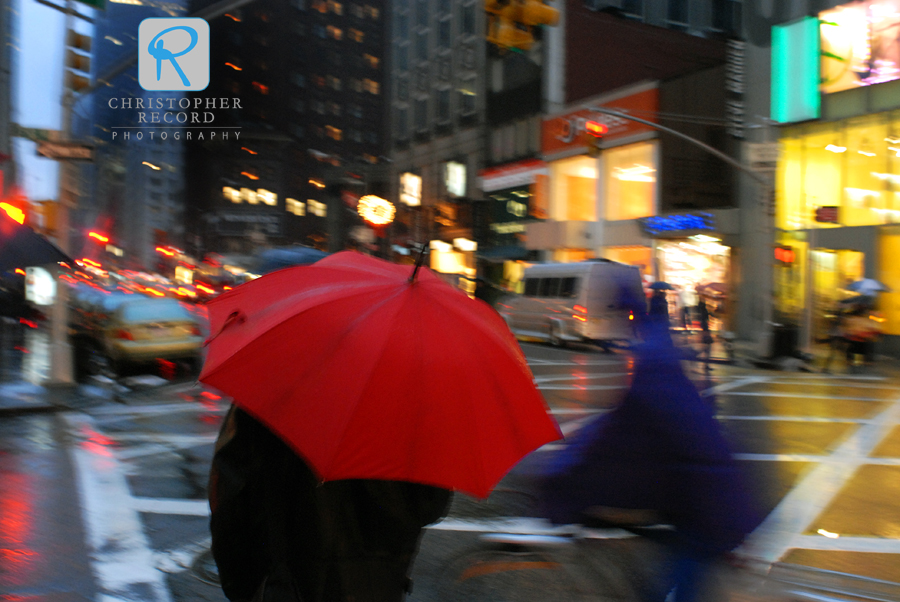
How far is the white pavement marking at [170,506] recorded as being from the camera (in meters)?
6.40

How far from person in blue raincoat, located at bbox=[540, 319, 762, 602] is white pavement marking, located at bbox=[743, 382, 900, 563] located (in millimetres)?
833

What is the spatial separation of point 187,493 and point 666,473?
16.3 feet

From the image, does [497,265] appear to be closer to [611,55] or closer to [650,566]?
[611,55]

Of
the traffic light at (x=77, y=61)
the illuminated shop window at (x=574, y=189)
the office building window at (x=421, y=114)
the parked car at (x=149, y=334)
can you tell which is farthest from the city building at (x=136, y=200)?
the traffic light at (x=77, y=61)

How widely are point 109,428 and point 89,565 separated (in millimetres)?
5154

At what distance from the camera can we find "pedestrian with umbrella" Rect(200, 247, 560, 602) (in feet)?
6.82

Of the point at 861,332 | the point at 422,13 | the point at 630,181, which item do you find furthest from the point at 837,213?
the point at 422,13

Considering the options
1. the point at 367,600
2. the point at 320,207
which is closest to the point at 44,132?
the point at 367,600

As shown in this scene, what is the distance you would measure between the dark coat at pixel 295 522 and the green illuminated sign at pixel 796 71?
87.0 ft

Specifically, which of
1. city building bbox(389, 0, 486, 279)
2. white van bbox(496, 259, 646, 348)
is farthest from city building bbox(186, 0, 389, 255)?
white van bbox(496, 259, 646, 348)

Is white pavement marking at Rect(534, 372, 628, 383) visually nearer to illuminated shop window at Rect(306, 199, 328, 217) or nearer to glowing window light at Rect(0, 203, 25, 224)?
glowing window light at Rect(0, 203, 25, 224)

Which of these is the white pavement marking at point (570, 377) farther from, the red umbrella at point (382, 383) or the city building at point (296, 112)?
the city building at point (296, 112)

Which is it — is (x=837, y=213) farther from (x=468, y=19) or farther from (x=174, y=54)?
(x=468, y=19)

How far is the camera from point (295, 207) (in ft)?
398
